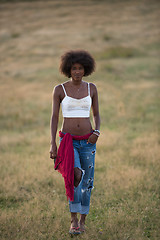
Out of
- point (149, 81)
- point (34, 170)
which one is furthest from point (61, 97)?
point (149, 81)

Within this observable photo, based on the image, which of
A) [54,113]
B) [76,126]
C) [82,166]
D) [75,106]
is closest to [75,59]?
[75,106]

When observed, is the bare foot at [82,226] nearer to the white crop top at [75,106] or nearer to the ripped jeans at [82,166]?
the ripped jeans at [82,166]

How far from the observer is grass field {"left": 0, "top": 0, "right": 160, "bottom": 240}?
14.7 ft

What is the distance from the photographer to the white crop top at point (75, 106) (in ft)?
12.7

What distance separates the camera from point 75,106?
389 centimetres

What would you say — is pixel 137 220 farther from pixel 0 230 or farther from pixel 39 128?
pixel 39 128

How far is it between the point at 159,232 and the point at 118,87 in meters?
12.5

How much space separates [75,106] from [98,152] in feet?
13.8

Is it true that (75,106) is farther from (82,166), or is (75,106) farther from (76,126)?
(82,166)

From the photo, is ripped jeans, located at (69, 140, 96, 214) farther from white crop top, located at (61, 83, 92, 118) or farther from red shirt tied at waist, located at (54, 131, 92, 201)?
white crop top, located at (61, 83, 92, 118)

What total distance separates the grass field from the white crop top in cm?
157

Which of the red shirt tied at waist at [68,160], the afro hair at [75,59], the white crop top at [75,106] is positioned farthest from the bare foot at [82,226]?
the afro hair at [75,59]

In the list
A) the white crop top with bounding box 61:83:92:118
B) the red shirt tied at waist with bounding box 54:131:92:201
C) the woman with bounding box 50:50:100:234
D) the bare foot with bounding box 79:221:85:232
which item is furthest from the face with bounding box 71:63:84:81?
the bare foot with bounding box 79:221:85:232

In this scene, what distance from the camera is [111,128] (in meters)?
10.2
